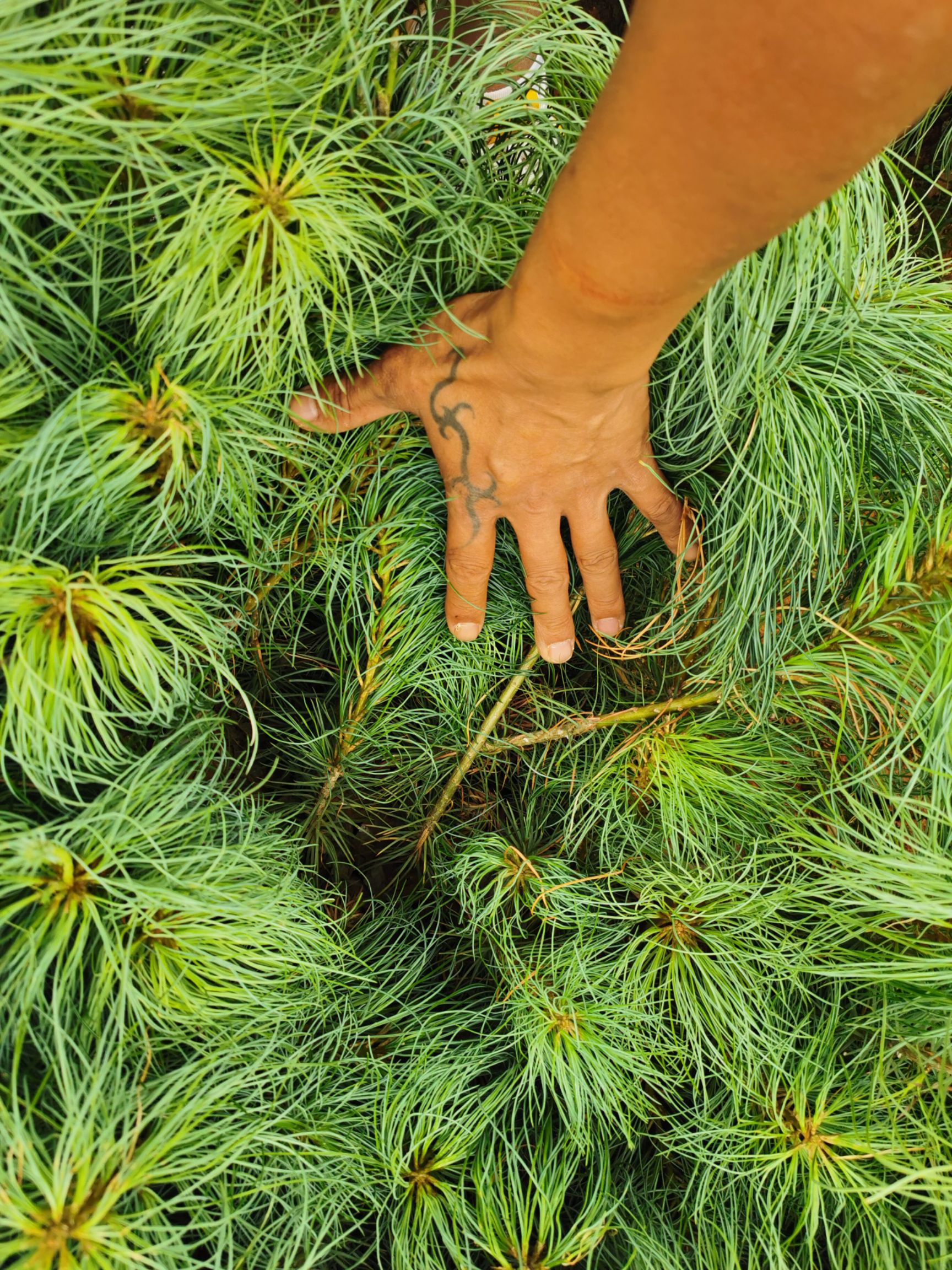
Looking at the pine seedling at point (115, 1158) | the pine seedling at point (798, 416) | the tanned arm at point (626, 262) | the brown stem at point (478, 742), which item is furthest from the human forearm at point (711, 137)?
the pine seedling at point (115, 1158)

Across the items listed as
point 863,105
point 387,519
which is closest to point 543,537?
point 387,519

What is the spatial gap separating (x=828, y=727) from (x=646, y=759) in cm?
14

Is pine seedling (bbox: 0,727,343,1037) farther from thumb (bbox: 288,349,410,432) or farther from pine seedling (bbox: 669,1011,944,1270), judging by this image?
pine seedling (bbox: 669,1011,944,1270)

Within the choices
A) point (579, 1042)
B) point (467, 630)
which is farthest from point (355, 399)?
point (579, 1042)

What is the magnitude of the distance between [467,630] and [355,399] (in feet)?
0.63

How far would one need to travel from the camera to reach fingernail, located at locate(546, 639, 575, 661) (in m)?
0.69

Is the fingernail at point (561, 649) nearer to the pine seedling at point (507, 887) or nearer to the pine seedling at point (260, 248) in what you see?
the pine seedling at point (507, 887)

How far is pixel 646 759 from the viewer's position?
0.68 metres

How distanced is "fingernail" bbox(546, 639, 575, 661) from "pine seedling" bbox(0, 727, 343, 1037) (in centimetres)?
25

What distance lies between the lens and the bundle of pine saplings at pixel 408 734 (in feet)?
1.52

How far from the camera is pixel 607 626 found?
69 cm

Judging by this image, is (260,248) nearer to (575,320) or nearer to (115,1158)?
(575,320)

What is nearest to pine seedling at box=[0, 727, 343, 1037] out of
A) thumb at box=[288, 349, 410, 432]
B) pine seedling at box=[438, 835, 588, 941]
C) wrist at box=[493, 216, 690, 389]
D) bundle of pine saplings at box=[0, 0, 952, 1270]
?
bundle of pine saplings at box=[0, 0, 952, 1270]

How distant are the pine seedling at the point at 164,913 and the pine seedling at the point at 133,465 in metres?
0.15
